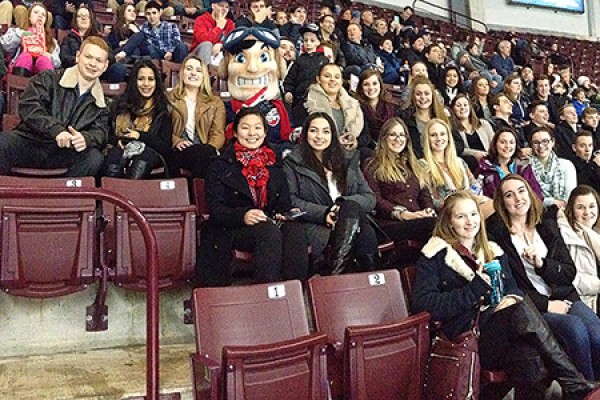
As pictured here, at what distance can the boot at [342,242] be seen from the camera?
2482mm

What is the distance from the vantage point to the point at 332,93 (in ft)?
12.0

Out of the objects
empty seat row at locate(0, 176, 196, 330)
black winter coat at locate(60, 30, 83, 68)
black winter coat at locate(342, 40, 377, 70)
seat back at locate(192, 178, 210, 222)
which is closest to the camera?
empty seat row at locate(0, 176, 196, 330)

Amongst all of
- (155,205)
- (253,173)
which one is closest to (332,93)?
(253,173)

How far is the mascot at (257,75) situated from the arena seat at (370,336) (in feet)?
4.10

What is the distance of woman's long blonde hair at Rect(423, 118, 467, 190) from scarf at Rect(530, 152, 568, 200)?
79 centimetres

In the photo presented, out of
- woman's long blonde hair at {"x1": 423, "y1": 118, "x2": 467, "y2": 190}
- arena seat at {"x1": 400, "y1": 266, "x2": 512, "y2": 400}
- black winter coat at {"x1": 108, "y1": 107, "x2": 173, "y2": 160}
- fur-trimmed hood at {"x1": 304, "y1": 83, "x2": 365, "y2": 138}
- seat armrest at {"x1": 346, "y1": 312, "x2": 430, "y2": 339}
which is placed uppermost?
fur-trimmed hood at {"x1": 304, "y1": 83, "x2": 365, "y2": 138}

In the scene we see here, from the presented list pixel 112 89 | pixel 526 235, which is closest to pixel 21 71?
pixel 112 89

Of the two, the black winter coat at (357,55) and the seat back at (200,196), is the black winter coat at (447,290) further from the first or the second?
the black winter coat at (357,55)

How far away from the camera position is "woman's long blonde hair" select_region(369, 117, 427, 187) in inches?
121

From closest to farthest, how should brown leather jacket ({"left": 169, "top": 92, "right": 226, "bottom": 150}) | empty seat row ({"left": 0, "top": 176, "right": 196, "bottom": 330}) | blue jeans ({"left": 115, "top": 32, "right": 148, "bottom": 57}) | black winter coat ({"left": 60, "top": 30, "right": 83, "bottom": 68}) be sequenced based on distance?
empty seat row ({"left": 0, "top": 176, "right": 196, "bottom": 330}), brown leather jacket ({"left": 169, "top": 92, "right": 226, "bottom": 150}), black winter coat ({"left": 60, "top": 30, "right": 83, "bottom": 68}), blue jeans ({"left": 115, "top": 32, "right": 148, "bottom": 57})

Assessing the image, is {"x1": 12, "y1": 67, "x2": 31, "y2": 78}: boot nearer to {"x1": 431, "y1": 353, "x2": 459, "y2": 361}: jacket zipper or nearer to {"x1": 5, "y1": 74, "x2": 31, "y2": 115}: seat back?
{"x1": 5, "y1": 74, "x2": 31, "y2": 115}: seat back

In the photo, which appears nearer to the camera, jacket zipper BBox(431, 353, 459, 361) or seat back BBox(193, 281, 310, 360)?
seat back BBox(193, 281, 310, 360)

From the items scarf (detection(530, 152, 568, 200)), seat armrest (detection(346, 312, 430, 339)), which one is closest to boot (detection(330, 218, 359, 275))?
seat armrest (detection(346, 312, 430, 339))

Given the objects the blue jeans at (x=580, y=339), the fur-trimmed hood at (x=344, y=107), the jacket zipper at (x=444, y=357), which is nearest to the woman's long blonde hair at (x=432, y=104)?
the fur-trimmed hood at (x=344, y=107)
